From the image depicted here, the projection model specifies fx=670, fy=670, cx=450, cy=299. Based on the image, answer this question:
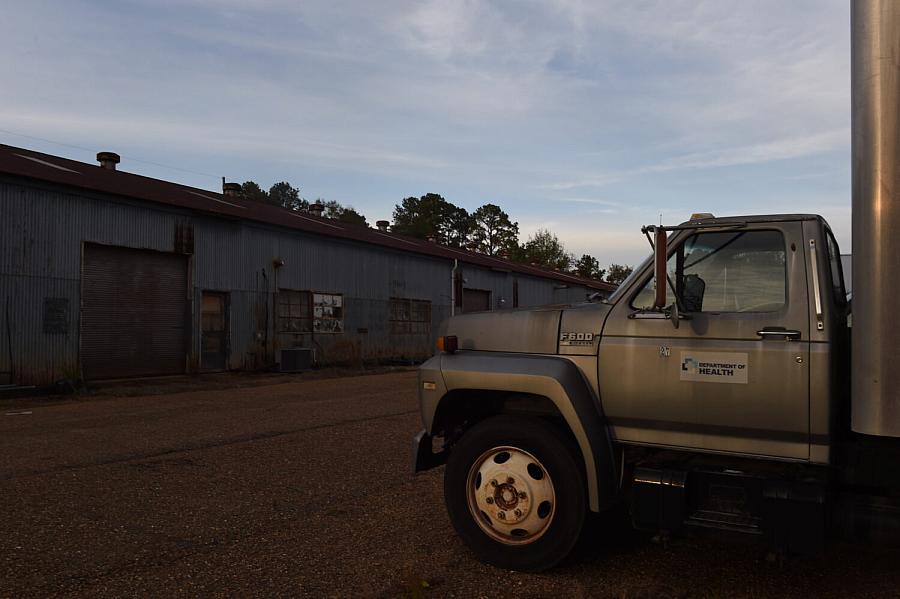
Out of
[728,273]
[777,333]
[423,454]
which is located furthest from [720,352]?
[423,454]

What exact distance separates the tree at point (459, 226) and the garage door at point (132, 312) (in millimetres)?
77208

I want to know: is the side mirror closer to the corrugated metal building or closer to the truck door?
the truck door

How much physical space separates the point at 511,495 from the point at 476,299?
1148 inches

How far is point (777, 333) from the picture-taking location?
3.66m

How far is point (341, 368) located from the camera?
78.9ft

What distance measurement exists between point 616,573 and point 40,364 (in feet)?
51.4

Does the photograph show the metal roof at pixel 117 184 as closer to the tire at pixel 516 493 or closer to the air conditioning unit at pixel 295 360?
the air conditioning unit at pixel 295 360

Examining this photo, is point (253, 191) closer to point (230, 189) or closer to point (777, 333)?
point (230, 189)

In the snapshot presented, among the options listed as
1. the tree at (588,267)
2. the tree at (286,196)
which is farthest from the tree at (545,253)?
the tree at (286,196)

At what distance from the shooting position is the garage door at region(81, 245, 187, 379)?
55.7 ft

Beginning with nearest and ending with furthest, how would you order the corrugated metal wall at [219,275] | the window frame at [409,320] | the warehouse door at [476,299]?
the corrugated metal wall at [219,275]
the window frame at [409,320]
the warehouse door at [476,299]

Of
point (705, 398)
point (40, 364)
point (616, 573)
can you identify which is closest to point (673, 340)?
point (705, 398)

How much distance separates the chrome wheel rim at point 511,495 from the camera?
4.18 meters

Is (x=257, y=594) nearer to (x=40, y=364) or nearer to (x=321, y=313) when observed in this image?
(x=40, y=364)
